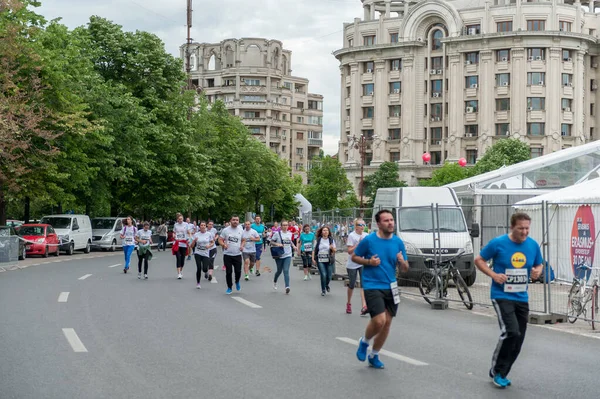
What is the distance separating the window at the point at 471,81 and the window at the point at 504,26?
18.9 ft

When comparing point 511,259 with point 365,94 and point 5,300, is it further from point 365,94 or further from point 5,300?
point 365,94

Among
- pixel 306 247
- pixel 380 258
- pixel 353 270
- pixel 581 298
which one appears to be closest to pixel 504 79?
pixel 306 247

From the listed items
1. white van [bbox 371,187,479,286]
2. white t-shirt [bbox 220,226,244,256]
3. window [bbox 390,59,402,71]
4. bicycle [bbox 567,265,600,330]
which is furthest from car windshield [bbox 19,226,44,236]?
window [bbox 390,59,402,71]

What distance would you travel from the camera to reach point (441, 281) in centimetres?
1981

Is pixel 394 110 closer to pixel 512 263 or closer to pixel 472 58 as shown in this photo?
pixel 472 58

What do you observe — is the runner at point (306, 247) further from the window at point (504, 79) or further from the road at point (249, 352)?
the window at point (504, 79)

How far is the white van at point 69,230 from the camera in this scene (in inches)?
1854

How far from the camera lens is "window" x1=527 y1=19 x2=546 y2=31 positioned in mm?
100562

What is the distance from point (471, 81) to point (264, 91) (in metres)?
57.9

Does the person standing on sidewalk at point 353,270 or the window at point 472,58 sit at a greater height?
the window at point 472,58

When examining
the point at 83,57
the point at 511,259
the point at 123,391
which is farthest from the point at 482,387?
the point at 83,57

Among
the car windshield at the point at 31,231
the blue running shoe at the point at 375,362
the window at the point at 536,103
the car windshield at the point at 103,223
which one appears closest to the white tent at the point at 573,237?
the blue running shoe at the point at 375,362

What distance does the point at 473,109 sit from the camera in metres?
104

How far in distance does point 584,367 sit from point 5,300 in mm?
12483
